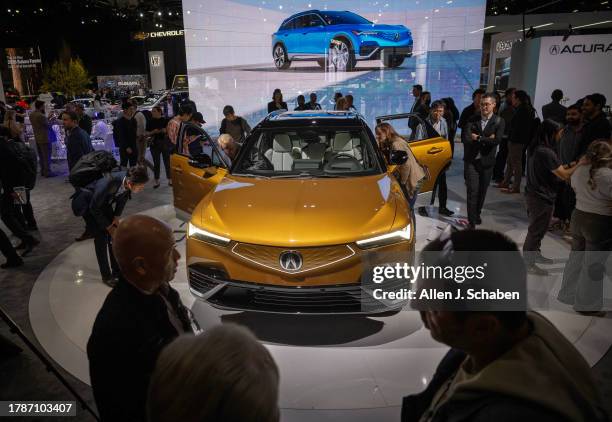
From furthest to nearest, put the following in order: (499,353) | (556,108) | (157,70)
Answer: (157,70) < (556,108) < (499,353)

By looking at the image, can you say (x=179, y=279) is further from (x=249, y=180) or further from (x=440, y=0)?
(x=440, y=0)

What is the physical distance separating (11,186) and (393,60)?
9260mm

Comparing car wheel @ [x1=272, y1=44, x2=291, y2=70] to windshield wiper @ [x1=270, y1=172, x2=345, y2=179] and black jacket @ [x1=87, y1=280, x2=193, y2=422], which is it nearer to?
windshield wiper @ [x1=270, y1=172, x2=345, y2=179]

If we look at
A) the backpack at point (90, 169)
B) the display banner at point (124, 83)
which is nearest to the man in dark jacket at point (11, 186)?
the backpack at point (90, 169)

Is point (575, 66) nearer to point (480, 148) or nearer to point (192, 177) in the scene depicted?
point (480, 148)

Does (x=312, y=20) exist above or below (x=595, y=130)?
above

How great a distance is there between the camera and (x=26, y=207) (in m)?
6.13

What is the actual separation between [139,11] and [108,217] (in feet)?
67.6

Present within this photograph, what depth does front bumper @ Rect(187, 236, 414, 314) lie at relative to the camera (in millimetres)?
3086

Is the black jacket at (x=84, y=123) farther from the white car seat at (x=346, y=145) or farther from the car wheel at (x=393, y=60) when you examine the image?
the car wheel at (x=393, y=60)

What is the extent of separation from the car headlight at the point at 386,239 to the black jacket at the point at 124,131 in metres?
6.89

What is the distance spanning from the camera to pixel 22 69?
1089 inches

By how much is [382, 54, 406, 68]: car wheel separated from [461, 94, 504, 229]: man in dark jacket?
620 cm

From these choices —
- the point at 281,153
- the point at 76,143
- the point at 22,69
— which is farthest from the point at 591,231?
the point at 22,69
